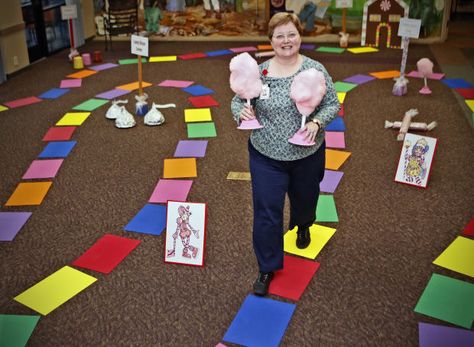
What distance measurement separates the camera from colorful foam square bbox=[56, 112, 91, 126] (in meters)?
5.08

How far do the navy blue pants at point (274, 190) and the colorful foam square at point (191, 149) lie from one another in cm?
177

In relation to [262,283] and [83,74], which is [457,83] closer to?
[262,283]

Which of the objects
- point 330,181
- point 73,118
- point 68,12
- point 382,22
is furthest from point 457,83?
point 68,12

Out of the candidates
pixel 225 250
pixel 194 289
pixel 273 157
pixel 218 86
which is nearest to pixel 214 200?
pixel 225 250

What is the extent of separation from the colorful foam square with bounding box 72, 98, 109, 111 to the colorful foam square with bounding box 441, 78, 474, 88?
3.93 m

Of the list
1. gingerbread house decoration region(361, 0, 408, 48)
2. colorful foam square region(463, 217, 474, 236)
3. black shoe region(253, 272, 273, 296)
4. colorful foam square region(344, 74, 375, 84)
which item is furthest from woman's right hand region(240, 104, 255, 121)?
gingerbread house decoration region(361, 0, 408, 48)

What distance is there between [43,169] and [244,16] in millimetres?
5703

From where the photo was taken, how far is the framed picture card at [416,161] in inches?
141

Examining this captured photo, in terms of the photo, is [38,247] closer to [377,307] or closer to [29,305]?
[29,305]

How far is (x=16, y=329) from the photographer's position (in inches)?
95.2

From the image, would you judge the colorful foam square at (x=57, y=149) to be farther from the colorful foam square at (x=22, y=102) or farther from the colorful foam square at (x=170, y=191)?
the colorful foam square at (x=22, y=102)

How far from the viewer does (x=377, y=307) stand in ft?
8.27

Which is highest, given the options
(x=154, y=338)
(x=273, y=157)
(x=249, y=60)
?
(x=249, y=60)

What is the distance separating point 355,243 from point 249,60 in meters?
1.32
